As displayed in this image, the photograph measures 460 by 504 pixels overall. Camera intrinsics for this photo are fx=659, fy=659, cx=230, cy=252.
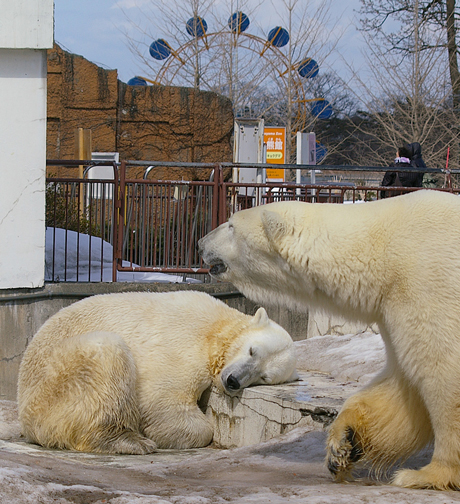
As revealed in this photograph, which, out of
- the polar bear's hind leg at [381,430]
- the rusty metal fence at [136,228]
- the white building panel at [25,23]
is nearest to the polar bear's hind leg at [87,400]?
the polar bear's hind leg at [381,430]

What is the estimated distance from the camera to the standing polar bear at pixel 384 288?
8.16 ft

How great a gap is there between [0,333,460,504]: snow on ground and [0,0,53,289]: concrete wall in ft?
4.96

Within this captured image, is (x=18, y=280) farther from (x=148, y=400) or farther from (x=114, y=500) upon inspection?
(x=114, y=500)

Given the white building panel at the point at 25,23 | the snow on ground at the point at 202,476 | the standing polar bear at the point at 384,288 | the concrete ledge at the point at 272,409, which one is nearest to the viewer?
the snow on ground at the point at 202,476

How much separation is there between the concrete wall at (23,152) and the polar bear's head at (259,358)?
7.87 feet

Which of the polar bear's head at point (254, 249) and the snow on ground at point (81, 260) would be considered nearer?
the polar bear's head at point (254, 249)

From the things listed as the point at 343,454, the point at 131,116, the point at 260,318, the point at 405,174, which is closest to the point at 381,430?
the point at 343,454

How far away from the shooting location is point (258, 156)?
12.2m

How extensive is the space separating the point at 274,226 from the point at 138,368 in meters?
1.93

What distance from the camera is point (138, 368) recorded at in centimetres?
436

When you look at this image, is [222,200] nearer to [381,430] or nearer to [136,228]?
[136,228]

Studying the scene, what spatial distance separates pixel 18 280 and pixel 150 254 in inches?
65.1

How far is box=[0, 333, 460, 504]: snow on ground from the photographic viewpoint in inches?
85.7

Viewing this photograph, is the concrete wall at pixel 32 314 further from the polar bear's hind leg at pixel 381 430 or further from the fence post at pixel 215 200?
the polar bear's hind leg at pixel 381 430
